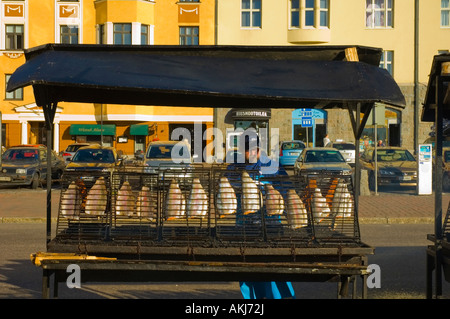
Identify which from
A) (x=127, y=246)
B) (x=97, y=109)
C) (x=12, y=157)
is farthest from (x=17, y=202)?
(x=97, y=109)

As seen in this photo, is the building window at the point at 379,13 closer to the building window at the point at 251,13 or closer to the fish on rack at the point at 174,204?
the building window at the point at 251,13

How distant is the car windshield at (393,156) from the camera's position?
26078mm

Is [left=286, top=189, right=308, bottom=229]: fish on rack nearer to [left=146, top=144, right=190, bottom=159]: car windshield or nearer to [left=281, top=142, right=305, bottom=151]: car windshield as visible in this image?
[left=146, top=144, right=190, bottom=159]: car windshield

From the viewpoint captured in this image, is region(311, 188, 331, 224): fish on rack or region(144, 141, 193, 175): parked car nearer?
region(311, 188, 331, 224): fish on rack

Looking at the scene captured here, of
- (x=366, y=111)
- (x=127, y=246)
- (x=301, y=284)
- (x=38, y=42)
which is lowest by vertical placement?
(x=301, y=284)

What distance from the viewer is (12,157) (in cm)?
2678

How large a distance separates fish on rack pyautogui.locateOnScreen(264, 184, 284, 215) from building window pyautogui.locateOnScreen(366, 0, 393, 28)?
40431 mm

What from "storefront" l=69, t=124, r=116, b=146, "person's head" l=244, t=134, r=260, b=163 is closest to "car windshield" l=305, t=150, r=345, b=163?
"person's head" l=244, t=134, r=260, b=163

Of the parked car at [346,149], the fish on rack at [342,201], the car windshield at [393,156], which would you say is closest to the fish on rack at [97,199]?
the fish on rack at [342,201]

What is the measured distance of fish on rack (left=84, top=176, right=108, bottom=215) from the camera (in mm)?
5797

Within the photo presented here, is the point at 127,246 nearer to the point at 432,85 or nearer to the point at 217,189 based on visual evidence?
the point at 217,189

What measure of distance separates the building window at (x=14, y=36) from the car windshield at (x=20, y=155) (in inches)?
771

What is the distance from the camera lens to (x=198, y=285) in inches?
334
